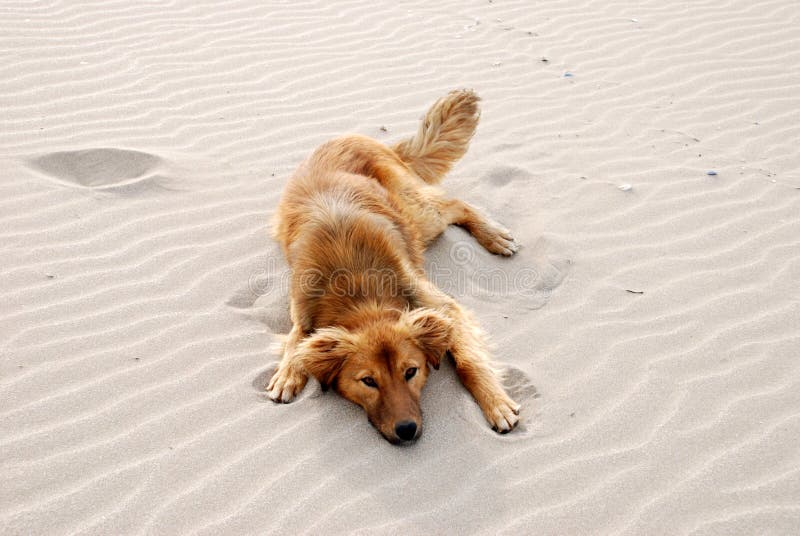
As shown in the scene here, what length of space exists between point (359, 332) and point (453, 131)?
2.30 meters

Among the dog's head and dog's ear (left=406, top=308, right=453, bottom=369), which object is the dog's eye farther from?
dog's ear (left=406, top=308, right=453, bottom=369)

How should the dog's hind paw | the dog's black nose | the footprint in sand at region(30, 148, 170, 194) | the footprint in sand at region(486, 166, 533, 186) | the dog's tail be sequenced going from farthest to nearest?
the footprint in sand at region(486, 166, 533, 186), the dog's tail, the footprint in sand at region(30, 148, 170, 194), the dog's hind paw, the dog's black nose

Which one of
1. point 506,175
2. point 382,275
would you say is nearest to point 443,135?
point 506,175

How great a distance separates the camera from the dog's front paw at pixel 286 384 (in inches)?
146

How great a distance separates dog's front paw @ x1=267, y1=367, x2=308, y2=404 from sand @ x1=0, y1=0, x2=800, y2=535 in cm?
8

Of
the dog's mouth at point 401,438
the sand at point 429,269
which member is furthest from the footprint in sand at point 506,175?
A: the dog's mouth at point 401,438

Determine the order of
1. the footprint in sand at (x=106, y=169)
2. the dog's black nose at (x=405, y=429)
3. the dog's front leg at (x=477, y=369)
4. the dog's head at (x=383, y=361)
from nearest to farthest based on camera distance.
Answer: the dog's black nose at (x=405, y=429) < the dog's head at (x=383, y=361) < the dog's front leg at (x=477, y=369) < the footprint in sand at (x=106, y=169)

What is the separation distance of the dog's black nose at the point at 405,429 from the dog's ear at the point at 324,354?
478 millimetres

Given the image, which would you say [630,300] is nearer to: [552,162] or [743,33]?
[552,162]

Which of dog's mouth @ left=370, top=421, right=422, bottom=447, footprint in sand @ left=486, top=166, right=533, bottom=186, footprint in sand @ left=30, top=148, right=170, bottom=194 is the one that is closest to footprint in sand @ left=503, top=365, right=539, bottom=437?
dog's mouth @ left=370, top=421, right=422, bottom=447

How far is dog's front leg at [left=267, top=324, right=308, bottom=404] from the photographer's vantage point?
3723mm

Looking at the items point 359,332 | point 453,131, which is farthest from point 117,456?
point 453,131

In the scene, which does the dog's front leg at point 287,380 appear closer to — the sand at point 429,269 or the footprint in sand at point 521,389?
the sand at point 429,269

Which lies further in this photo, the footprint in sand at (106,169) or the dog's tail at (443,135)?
the dog's tail at (443,135)
